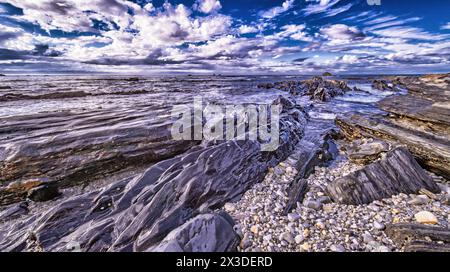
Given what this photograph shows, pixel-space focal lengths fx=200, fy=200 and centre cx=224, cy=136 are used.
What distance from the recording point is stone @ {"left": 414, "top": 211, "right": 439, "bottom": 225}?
3.33m

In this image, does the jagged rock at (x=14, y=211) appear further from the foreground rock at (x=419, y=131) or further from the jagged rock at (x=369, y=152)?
the foreground rock at (x=419, y=131)

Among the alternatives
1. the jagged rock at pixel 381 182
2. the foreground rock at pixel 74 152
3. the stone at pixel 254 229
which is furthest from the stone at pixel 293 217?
the foreground rock at pixel 74 152

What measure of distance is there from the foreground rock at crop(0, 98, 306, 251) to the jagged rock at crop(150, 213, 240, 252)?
0.04 feet

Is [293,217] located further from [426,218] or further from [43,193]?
[43,193]

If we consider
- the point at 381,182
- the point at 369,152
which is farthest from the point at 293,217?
the point at 369,152

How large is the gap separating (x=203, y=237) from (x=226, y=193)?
1.53 m

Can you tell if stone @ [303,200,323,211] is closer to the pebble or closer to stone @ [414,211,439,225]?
the pebble

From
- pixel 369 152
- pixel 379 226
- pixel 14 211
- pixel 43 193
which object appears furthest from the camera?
pixel 369 152

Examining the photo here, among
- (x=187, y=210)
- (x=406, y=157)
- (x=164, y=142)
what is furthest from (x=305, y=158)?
(x=164, y=142)

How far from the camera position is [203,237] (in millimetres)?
3021

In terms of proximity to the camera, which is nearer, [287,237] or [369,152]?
[287,237]
